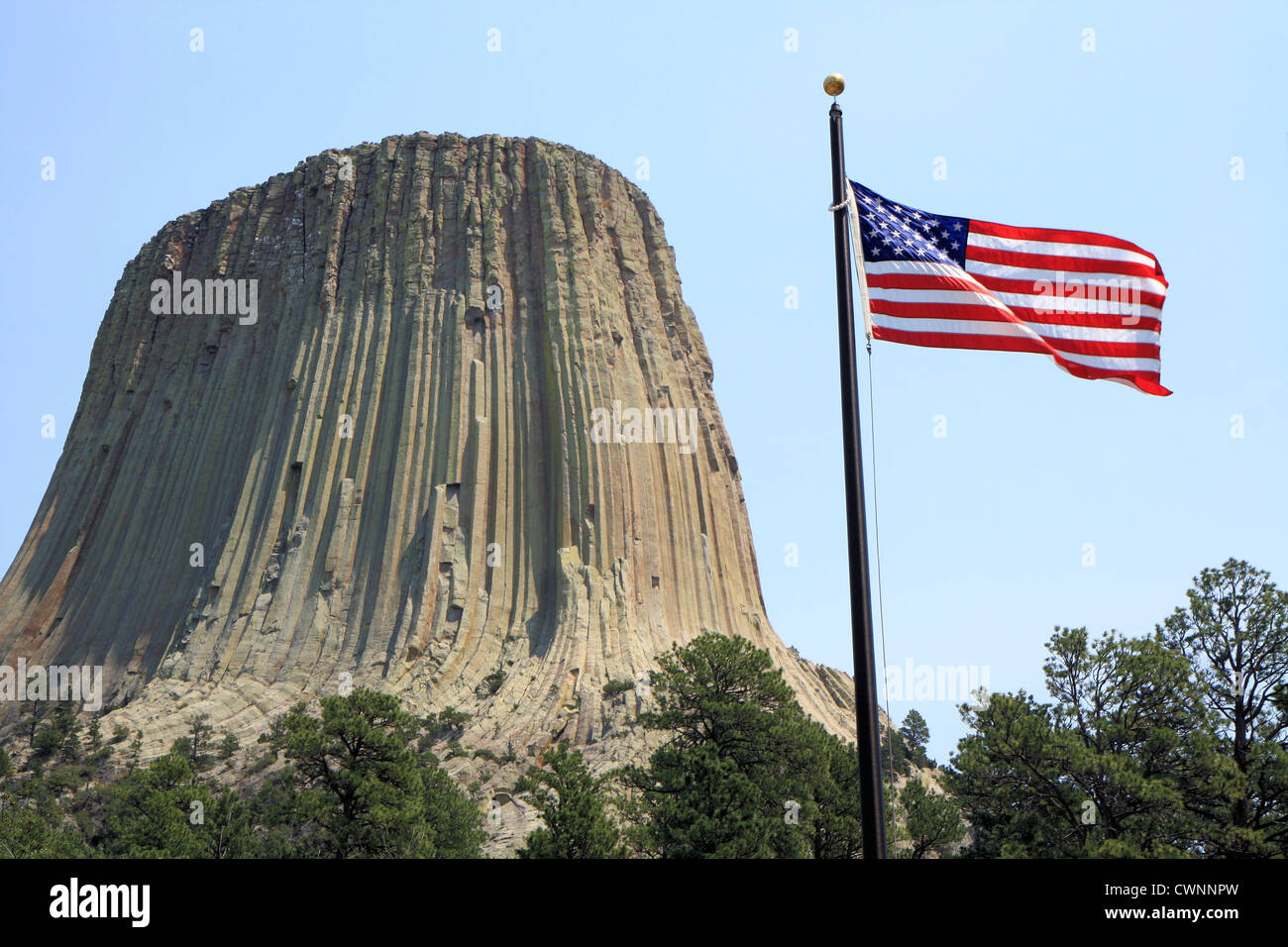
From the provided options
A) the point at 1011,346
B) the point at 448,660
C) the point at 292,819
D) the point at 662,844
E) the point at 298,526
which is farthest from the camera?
the point at 298,526

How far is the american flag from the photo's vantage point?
13.5 meters

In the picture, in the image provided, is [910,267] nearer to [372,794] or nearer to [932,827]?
[932,827]

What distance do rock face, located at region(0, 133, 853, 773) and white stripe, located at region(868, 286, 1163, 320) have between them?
33.0 m

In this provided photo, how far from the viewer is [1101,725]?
27312 millimetres

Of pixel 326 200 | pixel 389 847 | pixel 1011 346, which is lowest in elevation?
pixel 389 847

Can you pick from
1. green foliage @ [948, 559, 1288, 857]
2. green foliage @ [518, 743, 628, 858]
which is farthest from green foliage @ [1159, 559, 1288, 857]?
green foliage @ [518, 743, 628, 858]

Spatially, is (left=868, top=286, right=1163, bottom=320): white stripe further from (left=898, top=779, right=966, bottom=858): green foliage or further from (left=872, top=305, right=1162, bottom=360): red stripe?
(left=898, top=779, right=966, bottom=858): green foliage

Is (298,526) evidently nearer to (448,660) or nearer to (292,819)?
(448,660)

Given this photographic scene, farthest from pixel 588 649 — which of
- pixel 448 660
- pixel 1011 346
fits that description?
pixel 1011 346

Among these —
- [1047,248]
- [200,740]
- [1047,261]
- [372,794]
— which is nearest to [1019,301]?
[1047,261]

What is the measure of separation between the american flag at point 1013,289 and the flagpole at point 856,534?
0.64 meters

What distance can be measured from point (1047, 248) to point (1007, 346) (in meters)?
1.40
